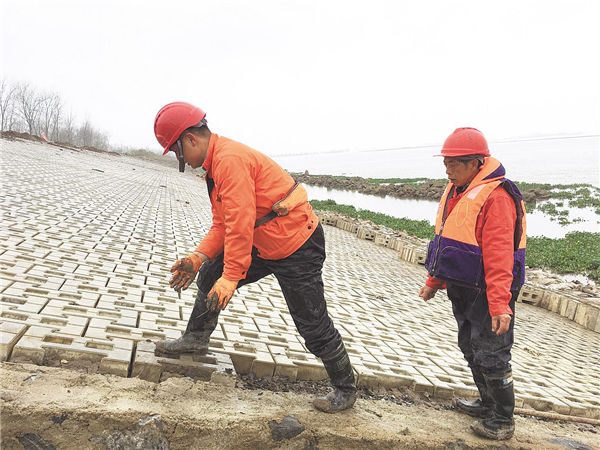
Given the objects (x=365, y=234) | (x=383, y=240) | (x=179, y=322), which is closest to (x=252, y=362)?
(x=179, y=322)

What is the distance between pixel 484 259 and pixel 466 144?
2.42ft

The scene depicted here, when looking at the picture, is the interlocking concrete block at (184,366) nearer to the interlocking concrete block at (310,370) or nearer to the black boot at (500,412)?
the interlocking concrete block at (310,370)

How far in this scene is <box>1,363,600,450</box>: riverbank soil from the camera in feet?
7.25

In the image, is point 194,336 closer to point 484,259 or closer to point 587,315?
point 484,259

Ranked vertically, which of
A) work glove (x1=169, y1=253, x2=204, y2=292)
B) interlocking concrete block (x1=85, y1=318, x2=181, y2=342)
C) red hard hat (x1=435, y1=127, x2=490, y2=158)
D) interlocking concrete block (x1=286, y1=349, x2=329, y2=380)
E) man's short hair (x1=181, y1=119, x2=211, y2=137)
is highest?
red hard hat (x1=435, y1=127, x2=490, y2=158)

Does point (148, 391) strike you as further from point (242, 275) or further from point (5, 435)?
point (242, 275)

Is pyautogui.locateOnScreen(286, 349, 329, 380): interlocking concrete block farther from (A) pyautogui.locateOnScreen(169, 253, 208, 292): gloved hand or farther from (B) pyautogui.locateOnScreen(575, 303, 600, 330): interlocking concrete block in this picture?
(B) pyautogui.locateOnScreen(575, 303, 600, 330): interlocking concrete block

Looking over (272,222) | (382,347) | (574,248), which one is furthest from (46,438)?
(574,248)

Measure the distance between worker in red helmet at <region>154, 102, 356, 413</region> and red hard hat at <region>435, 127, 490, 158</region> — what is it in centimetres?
100

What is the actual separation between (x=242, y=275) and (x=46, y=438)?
1274mm

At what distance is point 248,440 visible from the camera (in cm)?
250

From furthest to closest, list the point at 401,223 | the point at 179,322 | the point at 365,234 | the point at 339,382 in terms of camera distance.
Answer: the point at 401,223, the point at 365,234, the point at 179,322, the point at 339,382

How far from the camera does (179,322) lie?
3.79m

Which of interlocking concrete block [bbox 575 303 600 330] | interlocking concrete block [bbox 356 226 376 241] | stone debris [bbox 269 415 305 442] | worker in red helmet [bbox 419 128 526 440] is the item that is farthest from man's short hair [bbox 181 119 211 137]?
interlocking concrete block [bbox 356 226 376 241]
